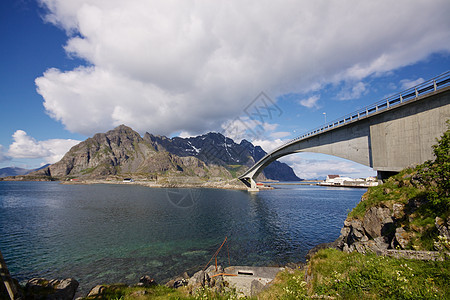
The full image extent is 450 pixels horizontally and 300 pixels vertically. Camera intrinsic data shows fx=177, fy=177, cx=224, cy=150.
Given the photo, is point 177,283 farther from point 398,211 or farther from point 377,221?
point 398,211

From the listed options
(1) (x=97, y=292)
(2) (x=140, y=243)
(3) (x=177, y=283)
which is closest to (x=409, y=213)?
(3) (x=177, y=283)

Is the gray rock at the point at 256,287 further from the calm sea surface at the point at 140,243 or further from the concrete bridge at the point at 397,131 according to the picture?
the concrete bridge at the point at 397,131

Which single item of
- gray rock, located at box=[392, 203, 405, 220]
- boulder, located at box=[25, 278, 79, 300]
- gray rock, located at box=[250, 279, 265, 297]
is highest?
gray rock, located at box=[392, 203, 405, 220]

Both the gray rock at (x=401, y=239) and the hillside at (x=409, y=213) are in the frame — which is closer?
the hillside at (x=409, y=213)

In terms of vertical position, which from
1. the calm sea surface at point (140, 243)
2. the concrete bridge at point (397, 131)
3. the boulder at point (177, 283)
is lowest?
the calm sea surface at point (140, 243)

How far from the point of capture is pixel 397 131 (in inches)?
837

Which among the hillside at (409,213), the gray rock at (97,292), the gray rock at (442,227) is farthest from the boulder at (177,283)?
the gray rock at (442,227)

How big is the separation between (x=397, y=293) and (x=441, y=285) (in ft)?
5.24

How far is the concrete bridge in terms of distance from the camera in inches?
688

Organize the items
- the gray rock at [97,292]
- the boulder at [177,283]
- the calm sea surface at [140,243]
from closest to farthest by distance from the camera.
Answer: the gray rock at [97,292] < the boulder at [177,283] < the calm sea surface at [140,243]

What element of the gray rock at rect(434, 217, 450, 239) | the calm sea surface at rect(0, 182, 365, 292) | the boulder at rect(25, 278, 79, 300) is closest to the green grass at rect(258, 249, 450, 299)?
the gray rock at rect(434, 217, 450, 239)

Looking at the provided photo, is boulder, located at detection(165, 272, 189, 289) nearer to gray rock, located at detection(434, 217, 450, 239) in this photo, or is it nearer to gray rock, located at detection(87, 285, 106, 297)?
gray rock, located at detection(87, 285, 106, 297)

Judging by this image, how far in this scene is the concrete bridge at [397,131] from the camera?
17472mm

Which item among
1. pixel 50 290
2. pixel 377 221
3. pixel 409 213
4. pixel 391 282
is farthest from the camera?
pixel 377 221
